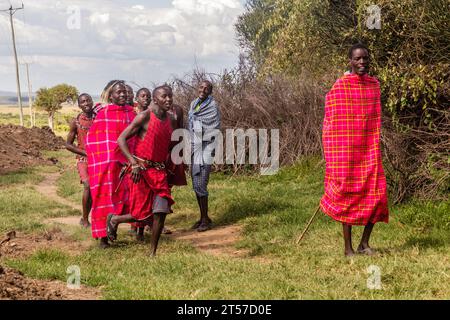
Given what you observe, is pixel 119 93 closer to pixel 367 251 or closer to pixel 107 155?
pixel 107 155

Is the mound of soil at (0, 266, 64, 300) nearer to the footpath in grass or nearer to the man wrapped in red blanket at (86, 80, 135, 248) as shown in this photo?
the footpath in grass

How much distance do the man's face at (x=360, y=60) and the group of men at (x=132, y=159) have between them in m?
1.91

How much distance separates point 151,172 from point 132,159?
0.87 feet

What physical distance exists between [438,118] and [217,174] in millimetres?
6202

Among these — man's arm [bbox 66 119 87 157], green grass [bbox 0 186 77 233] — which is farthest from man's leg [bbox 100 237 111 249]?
green grass [bbox 0 186 77 233]

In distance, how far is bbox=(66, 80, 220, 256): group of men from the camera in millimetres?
6832

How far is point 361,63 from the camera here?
6.29 m

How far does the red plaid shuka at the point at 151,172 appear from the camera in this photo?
22.4ft

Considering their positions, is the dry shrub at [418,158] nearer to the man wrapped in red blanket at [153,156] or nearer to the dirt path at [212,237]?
the dirt path at [212,237]

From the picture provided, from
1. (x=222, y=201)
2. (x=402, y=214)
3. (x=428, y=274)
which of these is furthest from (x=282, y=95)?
(x=428, y=274)

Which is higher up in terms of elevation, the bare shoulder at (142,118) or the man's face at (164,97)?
the man's face at (164,97)

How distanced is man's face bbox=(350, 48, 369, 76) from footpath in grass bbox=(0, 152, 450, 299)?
1825 mm

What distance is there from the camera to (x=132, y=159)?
22.1 feet

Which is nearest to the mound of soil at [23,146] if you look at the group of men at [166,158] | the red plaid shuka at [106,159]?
the red plaid shuka at [106,159]
